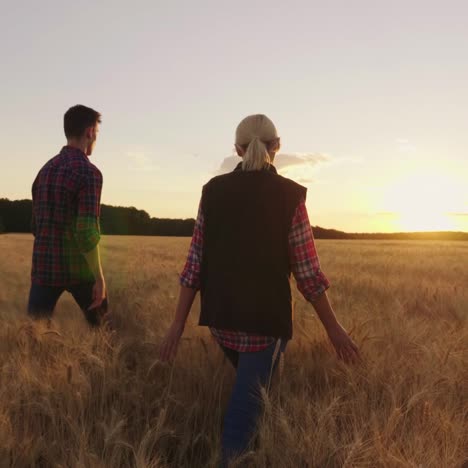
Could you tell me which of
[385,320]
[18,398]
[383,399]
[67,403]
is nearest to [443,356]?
[383,399]

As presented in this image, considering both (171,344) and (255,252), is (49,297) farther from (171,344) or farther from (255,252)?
(255,252)

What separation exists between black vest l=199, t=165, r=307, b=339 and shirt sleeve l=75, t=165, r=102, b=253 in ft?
3.54

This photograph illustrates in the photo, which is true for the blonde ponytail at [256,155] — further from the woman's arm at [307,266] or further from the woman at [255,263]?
the woman's arm at [307,266]

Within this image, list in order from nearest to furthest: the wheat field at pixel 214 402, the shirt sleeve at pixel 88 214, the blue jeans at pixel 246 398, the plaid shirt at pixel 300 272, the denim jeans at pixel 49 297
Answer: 1. the wheat field at pixel 214 402
2. the blue jeans at pixel 246 398
3. the plaid shirt at pixel 300 272
4. the shirt sleeve at pixel 88 214
5. the denim jeans at pixel 49 297

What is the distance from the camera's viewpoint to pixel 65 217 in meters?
2.91

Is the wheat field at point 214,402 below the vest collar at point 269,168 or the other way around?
below

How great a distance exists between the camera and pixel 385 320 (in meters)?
3.53

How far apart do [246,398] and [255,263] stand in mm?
501

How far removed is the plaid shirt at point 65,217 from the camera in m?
2.80

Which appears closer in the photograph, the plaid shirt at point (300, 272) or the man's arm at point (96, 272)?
the plaid shirt at point (300, 272)

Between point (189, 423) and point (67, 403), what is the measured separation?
515 mm

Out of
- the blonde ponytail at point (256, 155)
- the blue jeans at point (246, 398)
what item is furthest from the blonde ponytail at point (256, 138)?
the blue jeans at point (246, 398)

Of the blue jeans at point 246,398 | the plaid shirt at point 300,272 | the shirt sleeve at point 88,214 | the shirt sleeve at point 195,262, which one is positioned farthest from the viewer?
the shirt sleeve at point 88,214

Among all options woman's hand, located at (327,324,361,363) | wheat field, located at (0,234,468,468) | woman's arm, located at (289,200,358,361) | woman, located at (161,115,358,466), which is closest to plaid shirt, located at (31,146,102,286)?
wheat field, located at (0,234,468,468)
